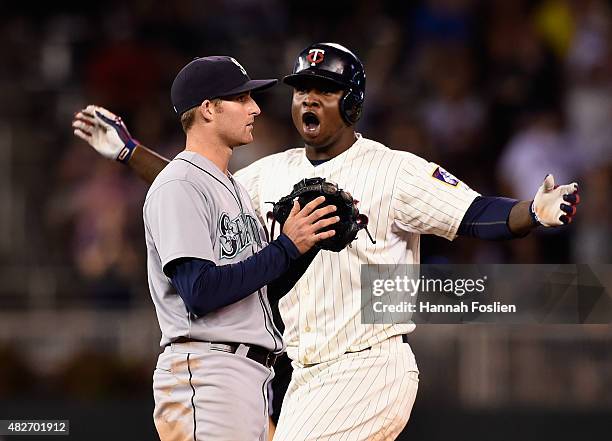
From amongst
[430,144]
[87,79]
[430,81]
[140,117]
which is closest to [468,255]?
[430,144]

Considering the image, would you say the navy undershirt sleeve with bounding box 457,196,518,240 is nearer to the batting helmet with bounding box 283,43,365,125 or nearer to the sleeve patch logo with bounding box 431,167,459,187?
the sleeve patch logo with bounding box 431,167,459,187

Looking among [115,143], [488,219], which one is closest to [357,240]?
[488,219]

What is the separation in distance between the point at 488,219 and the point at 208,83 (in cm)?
125

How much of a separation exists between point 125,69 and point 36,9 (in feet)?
5.53

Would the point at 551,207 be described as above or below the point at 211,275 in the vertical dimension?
above

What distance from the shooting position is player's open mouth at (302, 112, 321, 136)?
464cm

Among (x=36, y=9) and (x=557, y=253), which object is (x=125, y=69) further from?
(x=557, y=253)

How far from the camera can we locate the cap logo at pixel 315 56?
184 inches

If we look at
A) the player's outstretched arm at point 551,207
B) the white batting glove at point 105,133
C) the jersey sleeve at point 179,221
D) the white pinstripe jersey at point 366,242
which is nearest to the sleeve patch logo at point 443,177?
the white pinstripe jersey at point 366,242

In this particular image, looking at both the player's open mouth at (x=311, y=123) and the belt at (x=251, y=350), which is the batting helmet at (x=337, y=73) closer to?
the player's open mouth at (x=311, y=123)

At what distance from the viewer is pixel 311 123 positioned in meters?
4.66

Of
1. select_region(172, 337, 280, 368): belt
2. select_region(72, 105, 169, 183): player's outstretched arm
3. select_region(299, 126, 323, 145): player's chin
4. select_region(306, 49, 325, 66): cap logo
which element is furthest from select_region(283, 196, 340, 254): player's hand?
select_region(72, 105, 169, 183): player's outstretched arm

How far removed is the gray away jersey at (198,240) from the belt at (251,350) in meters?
0.03

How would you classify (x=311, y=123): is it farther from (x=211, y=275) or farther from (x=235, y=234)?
(x=211, y=275)
